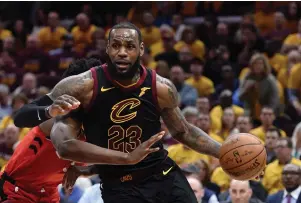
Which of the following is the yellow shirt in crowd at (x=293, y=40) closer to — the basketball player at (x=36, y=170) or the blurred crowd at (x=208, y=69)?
the blurred crowd at (x=208, y=69)

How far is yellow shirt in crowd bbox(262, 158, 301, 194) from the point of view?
9.66 m

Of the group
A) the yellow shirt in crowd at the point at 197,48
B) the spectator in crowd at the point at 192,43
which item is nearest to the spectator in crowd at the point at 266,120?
the spectator in crowd at the point at 192,43

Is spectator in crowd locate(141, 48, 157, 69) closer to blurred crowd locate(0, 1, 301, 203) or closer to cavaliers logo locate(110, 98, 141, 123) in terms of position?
blurred crowd locate(0, 1, 301, 203)

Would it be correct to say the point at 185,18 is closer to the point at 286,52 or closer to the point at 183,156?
the point at 286,52

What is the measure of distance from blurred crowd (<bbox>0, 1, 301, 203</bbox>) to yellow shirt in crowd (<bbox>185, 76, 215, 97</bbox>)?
0.06 feet

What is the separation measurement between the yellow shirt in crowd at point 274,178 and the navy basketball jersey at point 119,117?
4.41 m

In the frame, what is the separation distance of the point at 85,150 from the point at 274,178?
4919 millimetres

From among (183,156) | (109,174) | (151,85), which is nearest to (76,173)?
(109,174)

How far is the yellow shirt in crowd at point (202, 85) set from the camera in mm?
13000

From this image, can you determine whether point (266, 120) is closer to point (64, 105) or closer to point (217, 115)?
point (217, 115)

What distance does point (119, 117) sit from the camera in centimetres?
547

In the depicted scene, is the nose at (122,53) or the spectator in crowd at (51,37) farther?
the spectator in crowd at (51,37)

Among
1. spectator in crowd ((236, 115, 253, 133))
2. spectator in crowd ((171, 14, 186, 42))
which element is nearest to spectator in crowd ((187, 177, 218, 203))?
spectator in crowd ((236, 115, 253, 133))

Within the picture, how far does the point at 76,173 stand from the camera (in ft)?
20.3
